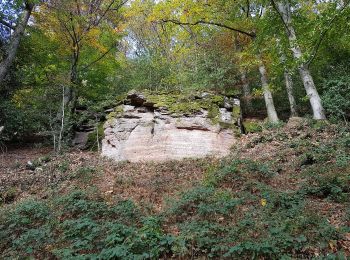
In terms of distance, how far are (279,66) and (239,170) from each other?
636 cm

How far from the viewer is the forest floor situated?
15.5ft

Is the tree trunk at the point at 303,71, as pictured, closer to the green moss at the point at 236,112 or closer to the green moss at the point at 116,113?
the green moss at the point at 236,112

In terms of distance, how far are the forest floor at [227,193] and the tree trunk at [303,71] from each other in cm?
110

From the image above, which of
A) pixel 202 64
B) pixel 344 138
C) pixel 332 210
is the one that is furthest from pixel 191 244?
pixel 202 64

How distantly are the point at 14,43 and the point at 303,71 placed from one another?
12.4m

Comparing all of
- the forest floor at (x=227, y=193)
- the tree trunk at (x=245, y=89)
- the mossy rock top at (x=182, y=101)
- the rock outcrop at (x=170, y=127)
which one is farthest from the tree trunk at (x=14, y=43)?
the tree trunk at (x=245, y=89)

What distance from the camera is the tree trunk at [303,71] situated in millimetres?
Result: 11680

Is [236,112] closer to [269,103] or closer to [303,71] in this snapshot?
[269,103]

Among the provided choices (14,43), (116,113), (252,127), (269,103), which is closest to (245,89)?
(269,103)

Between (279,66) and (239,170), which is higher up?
(279,66)

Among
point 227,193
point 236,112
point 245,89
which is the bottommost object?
point 227,193

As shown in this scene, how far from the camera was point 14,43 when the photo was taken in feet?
40.5

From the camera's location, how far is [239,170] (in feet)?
26.1

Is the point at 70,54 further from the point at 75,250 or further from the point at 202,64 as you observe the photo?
the point at 75,250
